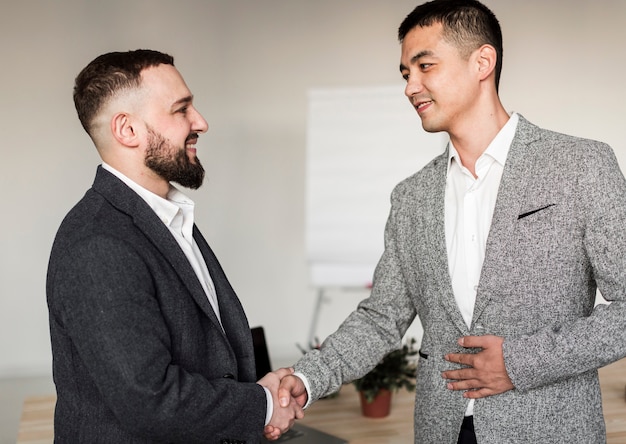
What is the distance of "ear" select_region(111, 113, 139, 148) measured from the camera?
69.0 inches

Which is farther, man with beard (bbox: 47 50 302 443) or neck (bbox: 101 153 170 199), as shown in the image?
neck (bbox: 101 153 170 199)

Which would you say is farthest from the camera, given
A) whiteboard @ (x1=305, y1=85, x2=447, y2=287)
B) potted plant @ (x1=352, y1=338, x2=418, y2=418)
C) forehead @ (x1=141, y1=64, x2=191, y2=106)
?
whiteboard @ (x1=305, y1=85, x2=447, y2=287)

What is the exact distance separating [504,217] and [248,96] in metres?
3.59

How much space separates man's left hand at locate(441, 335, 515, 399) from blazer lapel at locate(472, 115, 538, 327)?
75mm

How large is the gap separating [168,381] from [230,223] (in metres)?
3.71

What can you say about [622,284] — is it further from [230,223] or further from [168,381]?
[230,223]

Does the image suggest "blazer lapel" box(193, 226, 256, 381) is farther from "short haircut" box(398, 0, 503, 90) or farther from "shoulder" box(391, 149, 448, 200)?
"short haircut" box(398, 0, 503, 90)

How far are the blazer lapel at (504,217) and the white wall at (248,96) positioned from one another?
11.3 ft

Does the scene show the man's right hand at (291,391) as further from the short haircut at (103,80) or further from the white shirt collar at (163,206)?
the short haircut at (103,80)

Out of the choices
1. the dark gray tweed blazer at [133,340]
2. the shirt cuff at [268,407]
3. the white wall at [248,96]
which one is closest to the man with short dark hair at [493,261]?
the shirt cuff at [268,407]

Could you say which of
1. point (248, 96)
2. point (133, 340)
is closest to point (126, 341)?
point (133, 340)

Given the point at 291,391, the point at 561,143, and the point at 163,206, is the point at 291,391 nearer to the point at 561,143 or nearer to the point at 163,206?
the point at 163,206

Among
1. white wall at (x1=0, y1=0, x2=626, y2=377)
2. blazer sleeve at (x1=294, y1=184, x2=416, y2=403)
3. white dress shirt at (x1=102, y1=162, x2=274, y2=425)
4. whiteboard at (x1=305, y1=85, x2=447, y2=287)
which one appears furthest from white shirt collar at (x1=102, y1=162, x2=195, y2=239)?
white wall at (x1=0, y1=0, x2=626, y2=377)

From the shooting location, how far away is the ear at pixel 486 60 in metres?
1.99
